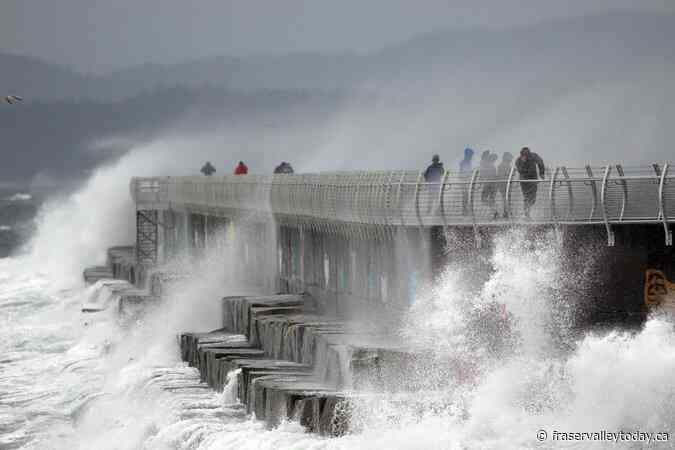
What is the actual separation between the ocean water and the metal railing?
22.6 inches

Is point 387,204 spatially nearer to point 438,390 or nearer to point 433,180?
point 433,180

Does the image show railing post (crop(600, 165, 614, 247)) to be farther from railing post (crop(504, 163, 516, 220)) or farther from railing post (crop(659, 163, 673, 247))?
railing post (crop(504, 163, 516, 220))

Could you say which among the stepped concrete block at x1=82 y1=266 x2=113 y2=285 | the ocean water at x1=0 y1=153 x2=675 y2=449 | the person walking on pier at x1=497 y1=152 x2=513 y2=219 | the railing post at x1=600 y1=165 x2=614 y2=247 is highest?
the person walking on pier at x1=497 y1=152 x2=513 y2=219

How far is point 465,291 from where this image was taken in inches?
888

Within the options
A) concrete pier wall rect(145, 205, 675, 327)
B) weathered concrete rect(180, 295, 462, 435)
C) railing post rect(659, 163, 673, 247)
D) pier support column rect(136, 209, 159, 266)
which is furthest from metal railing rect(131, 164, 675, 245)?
pier support column rect(136, 209, 159, 266)

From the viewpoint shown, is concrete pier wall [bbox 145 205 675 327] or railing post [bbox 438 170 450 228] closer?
concrete pier wall [bbox 145 205 675 327]

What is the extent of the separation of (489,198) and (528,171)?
70cm

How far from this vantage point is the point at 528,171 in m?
22.1

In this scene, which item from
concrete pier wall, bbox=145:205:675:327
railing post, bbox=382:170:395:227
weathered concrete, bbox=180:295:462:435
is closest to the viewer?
weathered concrete, bbox=180:295:462:435

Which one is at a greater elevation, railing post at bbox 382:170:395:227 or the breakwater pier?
railing post at bbox 382:170:395:227

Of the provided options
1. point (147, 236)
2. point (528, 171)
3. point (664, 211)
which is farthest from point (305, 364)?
point (147, 236)

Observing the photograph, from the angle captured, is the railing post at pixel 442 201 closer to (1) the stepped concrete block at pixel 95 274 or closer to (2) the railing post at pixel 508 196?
(2) the railing post at pixel 508 196

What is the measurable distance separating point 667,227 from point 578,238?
142 cm

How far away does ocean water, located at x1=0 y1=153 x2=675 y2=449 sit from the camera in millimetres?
17984
